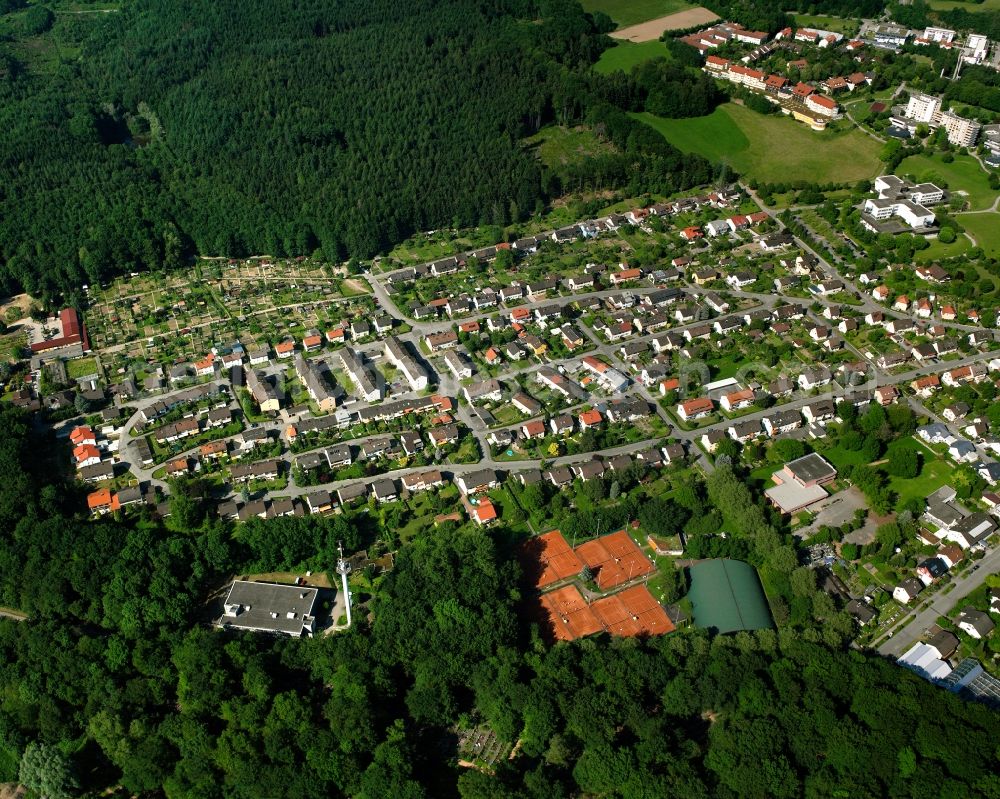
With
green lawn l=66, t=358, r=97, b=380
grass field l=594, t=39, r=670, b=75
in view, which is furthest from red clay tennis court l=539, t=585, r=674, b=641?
grass field l=594, t=39, r=670, b=75

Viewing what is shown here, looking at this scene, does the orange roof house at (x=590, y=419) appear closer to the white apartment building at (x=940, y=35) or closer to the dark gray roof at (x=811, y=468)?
the dark gray roof at (x=811, y=468)

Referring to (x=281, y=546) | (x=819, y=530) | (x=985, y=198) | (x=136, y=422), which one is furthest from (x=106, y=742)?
(x=985, y=198)

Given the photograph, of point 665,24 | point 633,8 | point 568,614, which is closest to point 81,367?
point 568,614

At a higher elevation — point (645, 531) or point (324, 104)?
point (324, 104)

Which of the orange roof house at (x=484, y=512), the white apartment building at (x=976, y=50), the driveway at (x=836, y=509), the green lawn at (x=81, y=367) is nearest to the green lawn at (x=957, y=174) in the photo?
the white apartment building at (x=976, y=50)

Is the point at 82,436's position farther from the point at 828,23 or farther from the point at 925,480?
the point at 828,23

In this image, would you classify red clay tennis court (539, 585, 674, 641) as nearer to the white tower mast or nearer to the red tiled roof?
the white tower mast

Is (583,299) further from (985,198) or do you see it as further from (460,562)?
(985,198)
